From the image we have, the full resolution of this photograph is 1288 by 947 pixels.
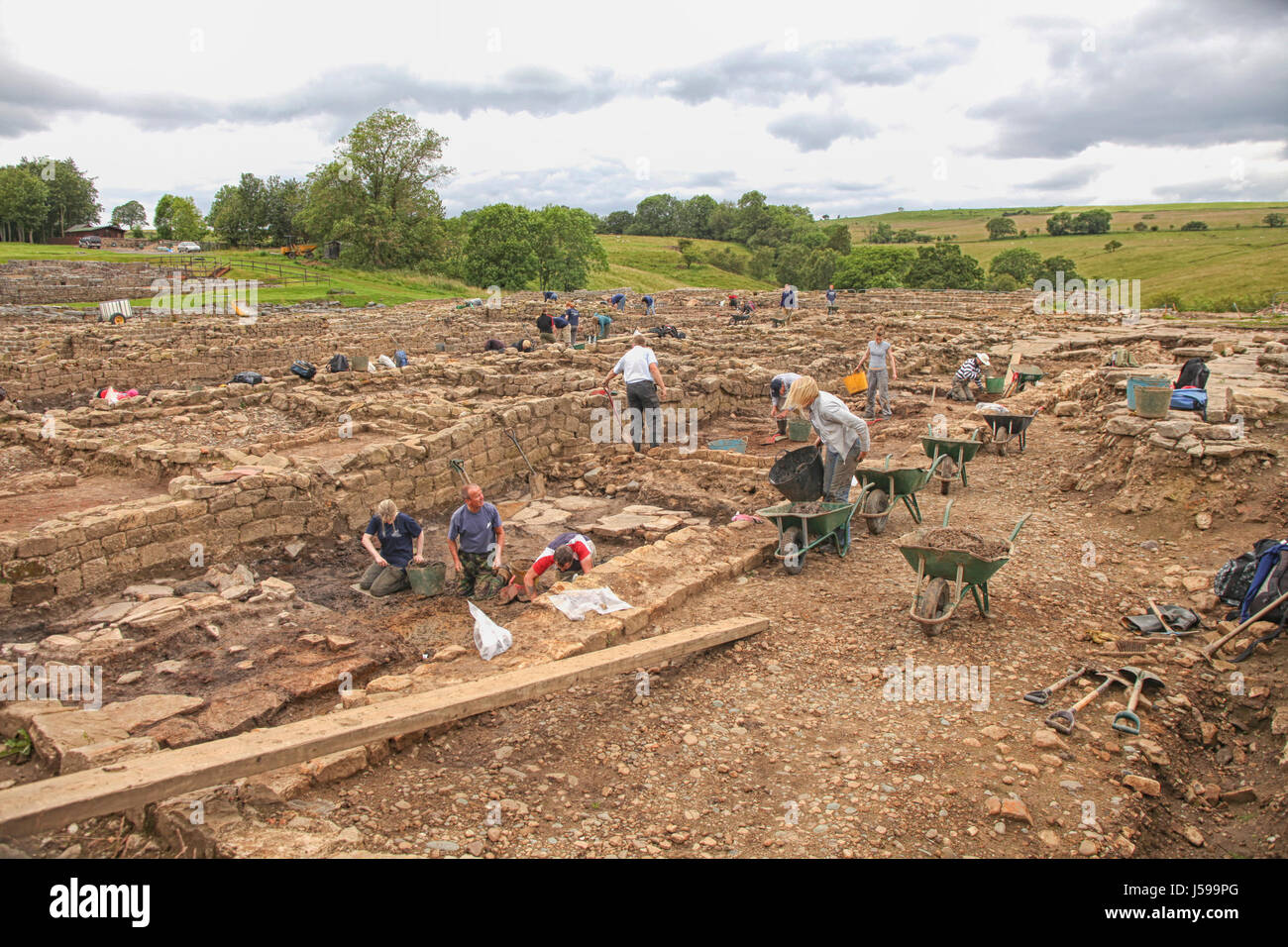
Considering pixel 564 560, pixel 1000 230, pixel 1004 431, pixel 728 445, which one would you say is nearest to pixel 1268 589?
pixel 564 560

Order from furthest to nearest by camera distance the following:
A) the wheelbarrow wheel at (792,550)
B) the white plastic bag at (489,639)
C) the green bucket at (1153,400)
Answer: the green bucket at (1153,400) → the wheelbarrow wheel at (792,550) → the white plastic bag at (489,639)

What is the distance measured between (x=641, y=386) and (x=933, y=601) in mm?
6352

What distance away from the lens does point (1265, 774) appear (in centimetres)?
421

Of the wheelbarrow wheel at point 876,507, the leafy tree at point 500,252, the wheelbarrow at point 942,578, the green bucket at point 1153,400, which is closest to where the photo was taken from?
the wheelbarrow at point 942,578

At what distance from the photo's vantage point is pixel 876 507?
321 inches

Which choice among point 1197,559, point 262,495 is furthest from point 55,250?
point 1197,559

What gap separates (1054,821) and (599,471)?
27.4 ft

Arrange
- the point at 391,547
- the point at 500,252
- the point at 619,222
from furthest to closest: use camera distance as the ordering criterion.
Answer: the point at 619,222, the point at 500,252, the point at 391,547

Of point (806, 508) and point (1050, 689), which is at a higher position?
point (806, 508)

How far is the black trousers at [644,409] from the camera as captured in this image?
11.4 metres

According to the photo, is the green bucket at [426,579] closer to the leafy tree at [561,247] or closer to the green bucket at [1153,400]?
the green bucket at [1153,400]

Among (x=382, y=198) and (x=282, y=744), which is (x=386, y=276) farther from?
(x=282, y=744)

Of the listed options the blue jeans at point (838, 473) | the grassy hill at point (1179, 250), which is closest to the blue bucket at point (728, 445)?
the blue jeans at point (838, 473)

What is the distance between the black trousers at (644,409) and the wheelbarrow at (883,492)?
411 cm
